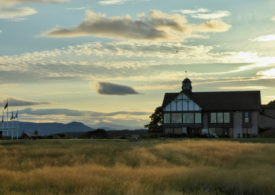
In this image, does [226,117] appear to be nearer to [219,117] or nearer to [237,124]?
[219,117]

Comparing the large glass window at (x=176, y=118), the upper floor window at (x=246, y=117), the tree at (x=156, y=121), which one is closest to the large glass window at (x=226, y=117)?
the upper floor window at (x=246, y=117)

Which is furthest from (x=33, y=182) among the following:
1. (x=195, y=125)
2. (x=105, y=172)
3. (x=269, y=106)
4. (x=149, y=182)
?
(x=269, y=106)

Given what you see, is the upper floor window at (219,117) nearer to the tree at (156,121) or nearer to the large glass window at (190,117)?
the large glass window at (190,117)

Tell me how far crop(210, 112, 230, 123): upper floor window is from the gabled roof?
30.8 inches

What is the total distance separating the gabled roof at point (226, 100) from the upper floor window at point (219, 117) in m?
0.78

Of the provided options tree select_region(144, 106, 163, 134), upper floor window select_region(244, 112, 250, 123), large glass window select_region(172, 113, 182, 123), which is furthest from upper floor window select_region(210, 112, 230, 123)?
tree select_region(144, 106, 163, 134)

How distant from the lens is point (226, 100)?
72250mm

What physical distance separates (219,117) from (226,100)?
3.54 m

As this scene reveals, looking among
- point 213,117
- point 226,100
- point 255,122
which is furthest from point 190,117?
point 255,122

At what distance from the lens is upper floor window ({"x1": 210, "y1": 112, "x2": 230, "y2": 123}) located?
70.6 meters

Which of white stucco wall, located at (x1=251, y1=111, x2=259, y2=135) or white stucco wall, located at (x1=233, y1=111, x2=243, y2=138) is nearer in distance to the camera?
white stucco wall, located at (x1=251, y1=111, x2=259, y2=135)

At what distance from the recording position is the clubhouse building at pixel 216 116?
229 feet

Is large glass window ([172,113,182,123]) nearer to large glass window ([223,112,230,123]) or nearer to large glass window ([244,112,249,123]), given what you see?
large glass window ([223,112,230,123])

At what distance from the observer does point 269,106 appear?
2965 inches
